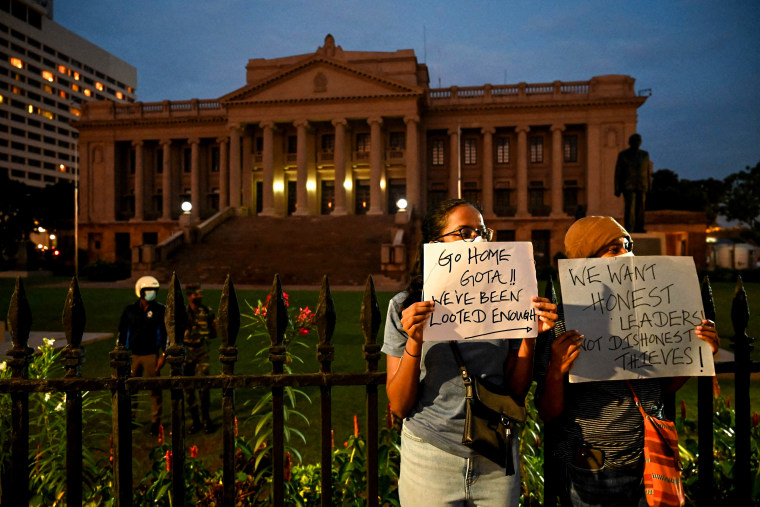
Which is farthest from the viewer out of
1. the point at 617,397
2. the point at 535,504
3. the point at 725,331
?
the point at 725,331

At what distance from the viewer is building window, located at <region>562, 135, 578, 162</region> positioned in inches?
1679

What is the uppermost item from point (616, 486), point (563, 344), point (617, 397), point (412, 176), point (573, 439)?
point (412, 176)

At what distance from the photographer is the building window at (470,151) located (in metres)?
44.2

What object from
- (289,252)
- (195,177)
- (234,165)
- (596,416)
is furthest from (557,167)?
(596,416)

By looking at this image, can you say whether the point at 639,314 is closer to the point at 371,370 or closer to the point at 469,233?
the point at 469,233

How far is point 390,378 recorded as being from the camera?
194cm

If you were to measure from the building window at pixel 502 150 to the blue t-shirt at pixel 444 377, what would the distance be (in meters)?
44.1

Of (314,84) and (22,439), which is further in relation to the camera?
(314,84)

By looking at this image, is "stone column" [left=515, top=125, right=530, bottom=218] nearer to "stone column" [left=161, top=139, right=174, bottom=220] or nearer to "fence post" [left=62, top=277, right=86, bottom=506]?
"stone column" [left=161, top=139, right=174, bottom=220]

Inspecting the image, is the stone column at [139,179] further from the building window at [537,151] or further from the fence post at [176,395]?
the fence post at [176,395]

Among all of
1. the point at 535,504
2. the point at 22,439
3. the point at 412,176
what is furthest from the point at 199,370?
the point at 412,176

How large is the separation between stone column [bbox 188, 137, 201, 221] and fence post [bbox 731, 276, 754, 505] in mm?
47384

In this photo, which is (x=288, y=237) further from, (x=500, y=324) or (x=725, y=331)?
(x=500, y=324)

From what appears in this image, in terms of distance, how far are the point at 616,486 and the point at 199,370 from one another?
4.66m
